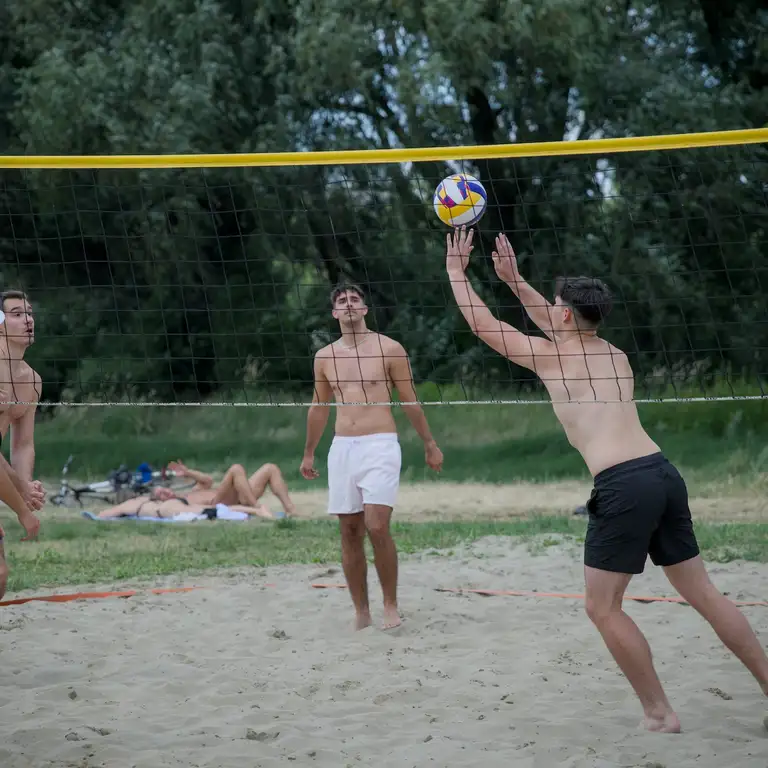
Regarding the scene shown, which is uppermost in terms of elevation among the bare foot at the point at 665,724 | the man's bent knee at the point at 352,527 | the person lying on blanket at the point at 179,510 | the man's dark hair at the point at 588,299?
the man's dark hair at the point at 588,299

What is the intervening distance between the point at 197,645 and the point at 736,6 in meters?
13.2

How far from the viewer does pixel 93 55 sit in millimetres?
15086

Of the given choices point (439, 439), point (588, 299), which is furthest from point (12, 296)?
point (439, 439)

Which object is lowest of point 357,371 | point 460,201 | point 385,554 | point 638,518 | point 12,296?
point 385,554

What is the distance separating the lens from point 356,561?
601 centimetres

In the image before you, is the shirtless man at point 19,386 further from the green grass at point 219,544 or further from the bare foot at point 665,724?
the bare foot at point 665,724

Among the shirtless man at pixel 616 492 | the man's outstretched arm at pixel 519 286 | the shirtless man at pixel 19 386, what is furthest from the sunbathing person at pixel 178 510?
the shirtless man at pixel 616 492

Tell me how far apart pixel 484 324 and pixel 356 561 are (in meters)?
1.94

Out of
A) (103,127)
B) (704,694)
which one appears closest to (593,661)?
(704,694)

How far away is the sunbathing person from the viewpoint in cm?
1062

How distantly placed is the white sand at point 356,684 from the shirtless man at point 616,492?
347 mm

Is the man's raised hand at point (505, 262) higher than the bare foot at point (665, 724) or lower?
higher

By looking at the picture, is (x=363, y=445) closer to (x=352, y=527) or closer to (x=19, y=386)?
(x=352, y=527)

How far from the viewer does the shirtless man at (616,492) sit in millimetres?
4141
